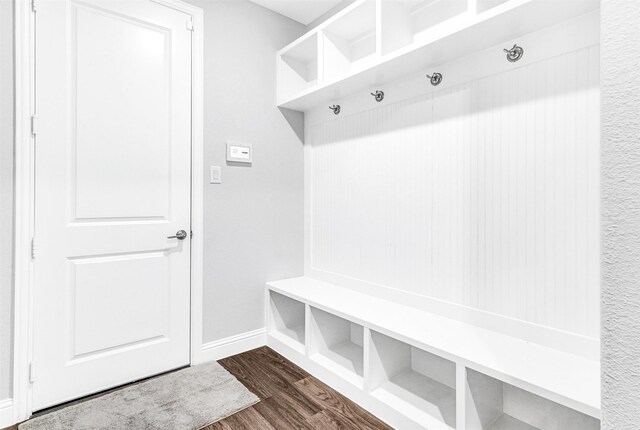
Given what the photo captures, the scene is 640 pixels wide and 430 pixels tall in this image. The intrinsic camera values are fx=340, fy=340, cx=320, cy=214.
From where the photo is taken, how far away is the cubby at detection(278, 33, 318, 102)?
100 inches

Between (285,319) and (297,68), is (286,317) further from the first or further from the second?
(297,68)

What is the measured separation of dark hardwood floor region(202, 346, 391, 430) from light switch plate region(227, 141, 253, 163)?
4.60 feet

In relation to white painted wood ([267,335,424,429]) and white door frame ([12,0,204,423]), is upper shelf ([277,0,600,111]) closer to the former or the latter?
white door frame ([12,0,204,423])

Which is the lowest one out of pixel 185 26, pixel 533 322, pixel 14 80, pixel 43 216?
pixel 533 322

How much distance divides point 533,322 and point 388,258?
848 mm

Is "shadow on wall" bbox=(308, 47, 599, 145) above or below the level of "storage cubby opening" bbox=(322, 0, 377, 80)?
below

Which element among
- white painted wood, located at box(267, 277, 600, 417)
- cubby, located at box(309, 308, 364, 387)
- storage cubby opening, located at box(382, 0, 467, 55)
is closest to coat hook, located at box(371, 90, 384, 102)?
storage cubby opening, located at box(382, 0, 467, 55)

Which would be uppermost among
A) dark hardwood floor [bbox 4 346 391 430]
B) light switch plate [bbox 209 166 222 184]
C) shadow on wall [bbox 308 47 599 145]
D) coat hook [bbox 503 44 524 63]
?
coat hook [bbox 503 44 524 63]

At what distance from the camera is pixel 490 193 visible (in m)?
1.66

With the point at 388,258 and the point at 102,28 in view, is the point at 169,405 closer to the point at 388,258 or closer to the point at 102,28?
the point at 388,258

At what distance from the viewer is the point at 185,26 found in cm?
218

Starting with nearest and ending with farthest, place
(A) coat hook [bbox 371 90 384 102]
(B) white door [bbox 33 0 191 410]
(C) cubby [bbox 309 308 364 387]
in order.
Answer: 1. (B) white door [bbox 33 0 191 410]
2. (C) cubby [bbox 309 308 364 387]
3. (A) coat hook [bbox 371 90 384 102]

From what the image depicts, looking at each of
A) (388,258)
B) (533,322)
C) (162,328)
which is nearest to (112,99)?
(162,328)

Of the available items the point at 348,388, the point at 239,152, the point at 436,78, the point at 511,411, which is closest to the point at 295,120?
the point at 239,152
